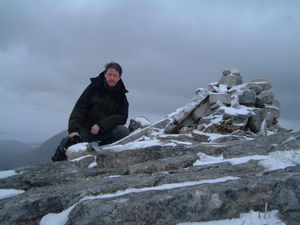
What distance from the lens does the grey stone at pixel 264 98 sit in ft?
70.7

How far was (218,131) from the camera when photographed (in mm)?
16672

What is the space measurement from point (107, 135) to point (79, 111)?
1.12 metres

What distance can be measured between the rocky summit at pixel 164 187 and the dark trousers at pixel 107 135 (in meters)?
1.08

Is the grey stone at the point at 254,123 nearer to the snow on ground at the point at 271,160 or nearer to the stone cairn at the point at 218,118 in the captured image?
the stone cairn at the point at 218,118

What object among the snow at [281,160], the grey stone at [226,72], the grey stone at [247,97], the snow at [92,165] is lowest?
the snow at [281,160]

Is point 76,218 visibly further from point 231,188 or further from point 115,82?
point 115,82

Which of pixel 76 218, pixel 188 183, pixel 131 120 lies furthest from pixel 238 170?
pixel 131 120

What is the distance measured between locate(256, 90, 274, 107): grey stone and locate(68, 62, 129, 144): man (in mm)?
11772

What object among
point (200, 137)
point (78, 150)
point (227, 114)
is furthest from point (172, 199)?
point (227, 114)

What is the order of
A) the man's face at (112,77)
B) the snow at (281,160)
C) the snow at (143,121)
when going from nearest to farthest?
the snow at (281,160)
the man's face at (112,77)
the snow at (143,121)

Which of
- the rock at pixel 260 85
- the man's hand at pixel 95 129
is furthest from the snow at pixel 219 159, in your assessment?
the rock at pixel 260 85

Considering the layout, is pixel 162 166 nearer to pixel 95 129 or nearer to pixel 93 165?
pixel 93 165

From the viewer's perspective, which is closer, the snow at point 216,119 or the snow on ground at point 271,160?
the snow on ground at point 271,160

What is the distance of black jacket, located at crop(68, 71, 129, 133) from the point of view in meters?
11.2
